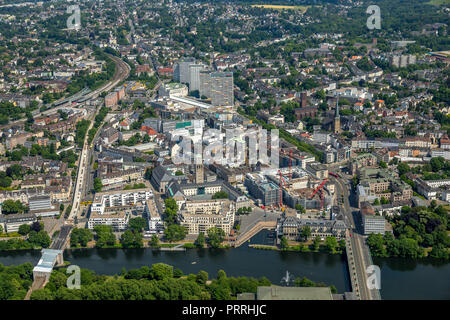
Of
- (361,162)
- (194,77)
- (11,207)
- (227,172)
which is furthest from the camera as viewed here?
(194,77)

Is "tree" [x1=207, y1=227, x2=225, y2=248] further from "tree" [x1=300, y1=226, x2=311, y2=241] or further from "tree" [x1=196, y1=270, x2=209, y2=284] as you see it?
"tree" [x1=300, y1=226, x2=311, y2=241]

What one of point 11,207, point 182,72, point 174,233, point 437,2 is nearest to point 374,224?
point 174,233

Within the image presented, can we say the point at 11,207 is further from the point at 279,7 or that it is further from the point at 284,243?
the point at 279,7

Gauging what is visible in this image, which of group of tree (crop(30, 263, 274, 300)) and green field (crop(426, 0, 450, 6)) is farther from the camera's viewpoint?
green field (crop(426, 0, 450, 6))

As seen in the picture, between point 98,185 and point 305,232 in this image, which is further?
point 98,185

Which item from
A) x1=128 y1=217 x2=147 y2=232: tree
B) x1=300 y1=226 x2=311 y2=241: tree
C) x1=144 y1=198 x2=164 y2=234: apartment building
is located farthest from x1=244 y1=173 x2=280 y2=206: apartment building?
x1=128 y1=217 x2=147 y2=232: tree

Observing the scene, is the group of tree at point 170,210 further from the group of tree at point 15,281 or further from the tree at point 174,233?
the group of tree at point 15,281

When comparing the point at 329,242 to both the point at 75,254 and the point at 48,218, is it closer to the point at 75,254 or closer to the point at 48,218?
the point at 75,254
